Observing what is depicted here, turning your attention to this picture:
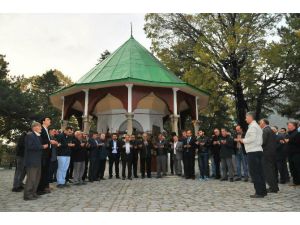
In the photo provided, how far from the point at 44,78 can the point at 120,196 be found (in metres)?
46.6

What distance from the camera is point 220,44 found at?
20.9 m

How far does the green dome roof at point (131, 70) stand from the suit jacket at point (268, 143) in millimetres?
7980

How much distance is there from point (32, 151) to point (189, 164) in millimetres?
6674

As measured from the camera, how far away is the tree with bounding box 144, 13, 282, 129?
790 inches

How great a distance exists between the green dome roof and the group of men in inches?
136

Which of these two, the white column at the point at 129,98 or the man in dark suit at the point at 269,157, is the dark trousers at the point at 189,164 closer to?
the white column at the point at 129,98

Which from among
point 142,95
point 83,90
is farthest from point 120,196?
point 83,90

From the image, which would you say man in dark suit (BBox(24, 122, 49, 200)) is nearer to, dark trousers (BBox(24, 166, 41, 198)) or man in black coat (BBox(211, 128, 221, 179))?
dark trousers (BBox(24, 166, 41, 198))

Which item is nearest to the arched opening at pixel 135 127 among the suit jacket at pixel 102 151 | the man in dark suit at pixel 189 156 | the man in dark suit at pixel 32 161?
the suit jacket at pixel 102 151

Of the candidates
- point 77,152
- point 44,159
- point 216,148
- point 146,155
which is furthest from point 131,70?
point 44,159

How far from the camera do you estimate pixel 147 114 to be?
61.8 ft

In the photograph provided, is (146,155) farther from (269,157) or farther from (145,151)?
(269,157)

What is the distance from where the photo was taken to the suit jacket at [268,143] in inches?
319

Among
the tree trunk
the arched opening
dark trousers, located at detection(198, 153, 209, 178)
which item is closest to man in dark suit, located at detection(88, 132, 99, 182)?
dark trousers, located at detection(198, 153, 209, 178)
